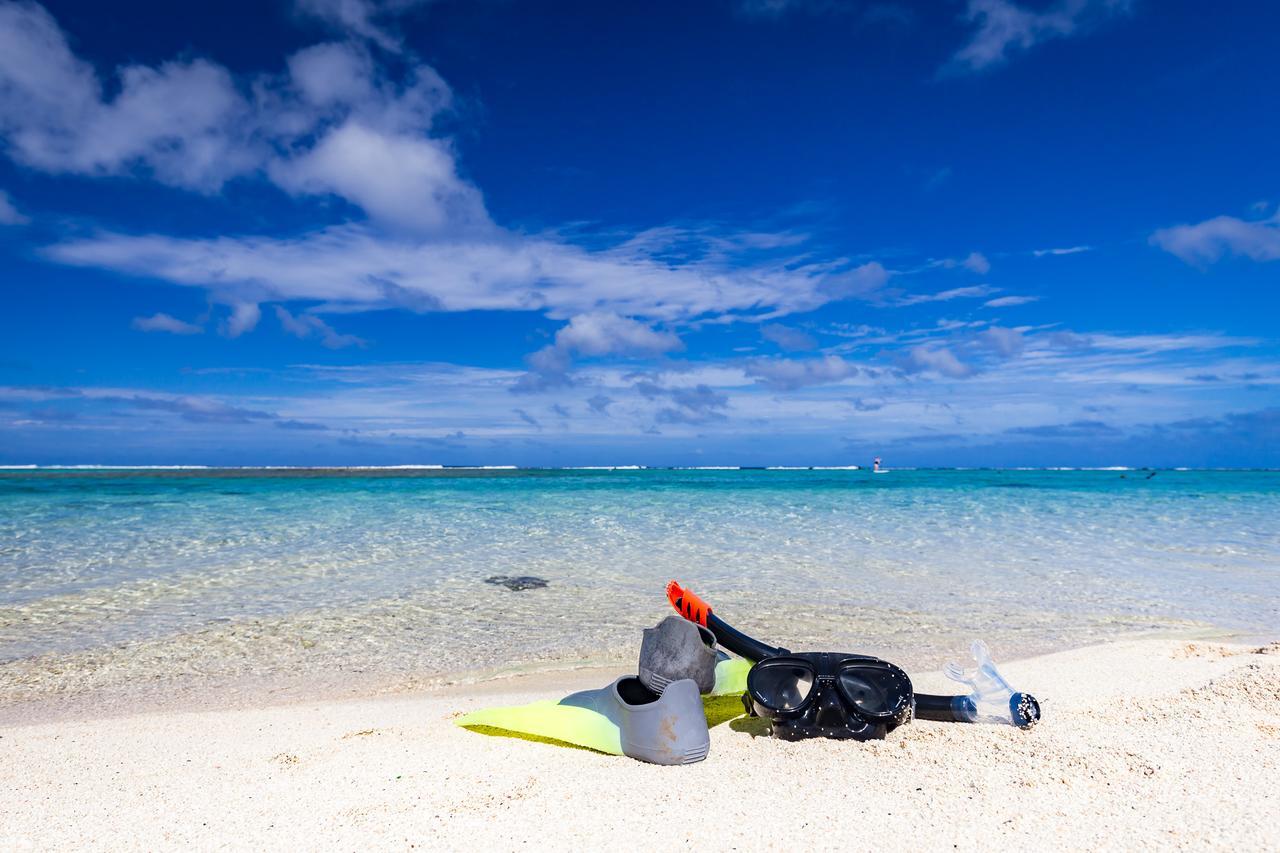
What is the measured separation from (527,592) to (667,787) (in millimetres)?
6440

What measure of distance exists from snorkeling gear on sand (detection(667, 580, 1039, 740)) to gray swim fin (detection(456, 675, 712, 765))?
49cm

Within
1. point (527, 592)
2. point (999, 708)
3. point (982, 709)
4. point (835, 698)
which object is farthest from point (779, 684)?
point (527, 592)

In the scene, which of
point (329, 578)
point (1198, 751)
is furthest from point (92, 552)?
point (1198, 751)

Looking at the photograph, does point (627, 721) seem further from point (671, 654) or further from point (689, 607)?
point (689, 607)

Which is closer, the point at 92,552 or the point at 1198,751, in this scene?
the point at 1198,751

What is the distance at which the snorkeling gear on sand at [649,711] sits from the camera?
381 centimetres

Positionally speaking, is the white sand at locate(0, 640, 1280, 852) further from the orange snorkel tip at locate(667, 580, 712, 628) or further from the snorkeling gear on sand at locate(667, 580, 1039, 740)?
the orange snorkel tip at locate(667, 580, 712, 628)

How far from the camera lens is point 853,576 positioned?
431 inches

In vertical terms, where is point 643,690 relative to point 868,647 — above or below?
above

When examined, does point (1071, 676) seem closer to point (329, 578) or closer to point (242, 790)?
point (242, 790)

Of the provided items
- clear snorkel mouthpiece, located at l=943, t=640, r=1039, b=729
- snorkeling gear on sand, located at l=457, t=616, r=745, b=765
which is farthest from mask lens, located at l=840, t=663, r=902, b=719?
snorkeling gear on sand, located at l=457, t=616, r=745, b=765

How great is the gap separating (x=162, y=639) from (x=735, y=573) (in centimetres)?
743

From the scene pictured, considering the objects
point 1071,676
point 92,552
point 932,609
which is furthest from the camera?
point 92,552

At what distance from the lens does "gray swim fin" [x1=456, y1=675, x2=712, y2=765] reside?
380 centimetres
